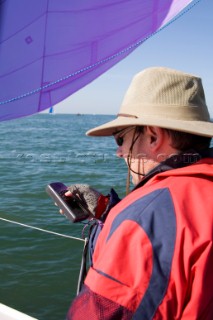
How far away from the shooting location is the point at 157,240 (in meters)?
0.82

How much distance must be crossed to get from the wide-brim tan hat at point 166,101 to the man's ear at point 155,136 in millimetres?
38

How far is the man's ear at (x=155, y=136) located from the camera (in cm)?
109

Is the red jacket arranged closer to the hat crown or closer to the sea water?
the hat crown

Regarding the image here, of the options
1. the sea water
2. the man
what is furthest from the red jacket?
the sea water

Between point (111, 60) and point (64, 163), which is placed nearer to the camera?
point (111, 60)

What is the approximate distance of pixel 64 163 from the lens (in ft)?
40.9

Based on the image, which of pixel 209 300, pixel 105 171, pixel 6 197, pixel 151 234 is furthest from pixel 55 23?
pixel 105 171

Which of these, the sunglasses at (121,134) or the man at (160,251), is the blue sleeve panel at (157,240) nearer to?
the man at (160,251)

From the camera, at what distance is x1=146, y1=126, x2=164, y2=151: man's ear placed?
1.09m

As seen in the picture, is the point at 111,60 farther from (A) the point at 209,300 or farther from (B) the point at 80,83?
(A) the point at 209,300

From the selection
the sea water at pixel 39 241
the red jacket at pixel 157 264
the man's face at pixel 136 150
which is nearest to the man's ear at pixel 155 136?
the man's face at pixel 136 150

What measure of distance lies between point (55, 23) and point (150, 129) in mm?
760

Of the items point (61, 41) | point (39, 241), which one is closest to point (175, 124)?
point (61, 41)

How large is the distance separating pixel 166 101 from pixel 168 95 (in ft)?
0.06
